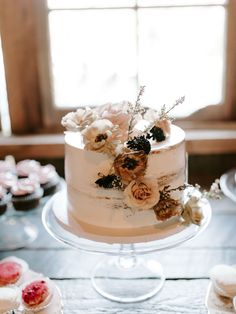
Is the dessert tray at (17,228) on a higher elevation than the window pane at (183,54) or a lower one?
lower

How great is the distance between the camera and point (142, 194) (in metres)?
0.94

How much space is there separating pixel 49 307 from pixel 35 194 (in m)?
0.32

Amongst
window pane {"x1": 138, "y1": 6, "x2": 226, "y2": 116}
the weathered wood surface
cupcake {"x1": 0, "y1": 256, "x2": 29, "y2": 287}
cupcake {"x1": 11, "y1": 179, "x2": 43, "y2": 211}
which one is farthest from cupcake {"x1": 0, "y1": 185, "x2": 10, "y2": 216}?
window pane {"x1": 138, "y1": 6, "x2": 226, "y2": 116}

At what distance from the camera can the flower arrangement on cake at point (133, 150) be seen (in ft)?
3.08

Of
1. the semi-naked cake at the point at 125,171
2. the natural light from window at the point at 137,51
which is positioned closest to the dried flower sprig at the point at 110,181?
the semi-naked cake at the point at 125,171

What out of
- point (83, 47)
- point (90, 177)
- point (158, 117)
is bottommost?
point (90, 177)

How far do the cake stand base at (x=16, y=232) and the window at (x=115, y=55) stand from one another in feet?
1.25

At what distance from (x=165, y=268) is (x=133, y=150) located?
1.26ft

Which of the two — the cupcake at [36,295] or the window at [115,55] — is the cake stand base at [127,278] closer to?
the cupcake at [36,295]

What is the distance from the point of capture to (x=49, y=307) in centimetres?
102

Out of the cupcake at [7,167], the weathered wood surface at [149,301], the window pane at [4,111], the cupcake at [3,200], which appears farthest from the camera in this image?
the window pane at [4,111]

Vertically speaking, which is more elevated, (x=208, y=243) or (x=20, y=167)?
(x=20, y=167)

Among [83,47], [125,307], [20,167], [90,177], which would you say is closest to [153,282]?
[125,307]

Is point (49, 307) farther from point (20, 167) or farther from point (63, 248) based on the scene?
point (20, 167)
